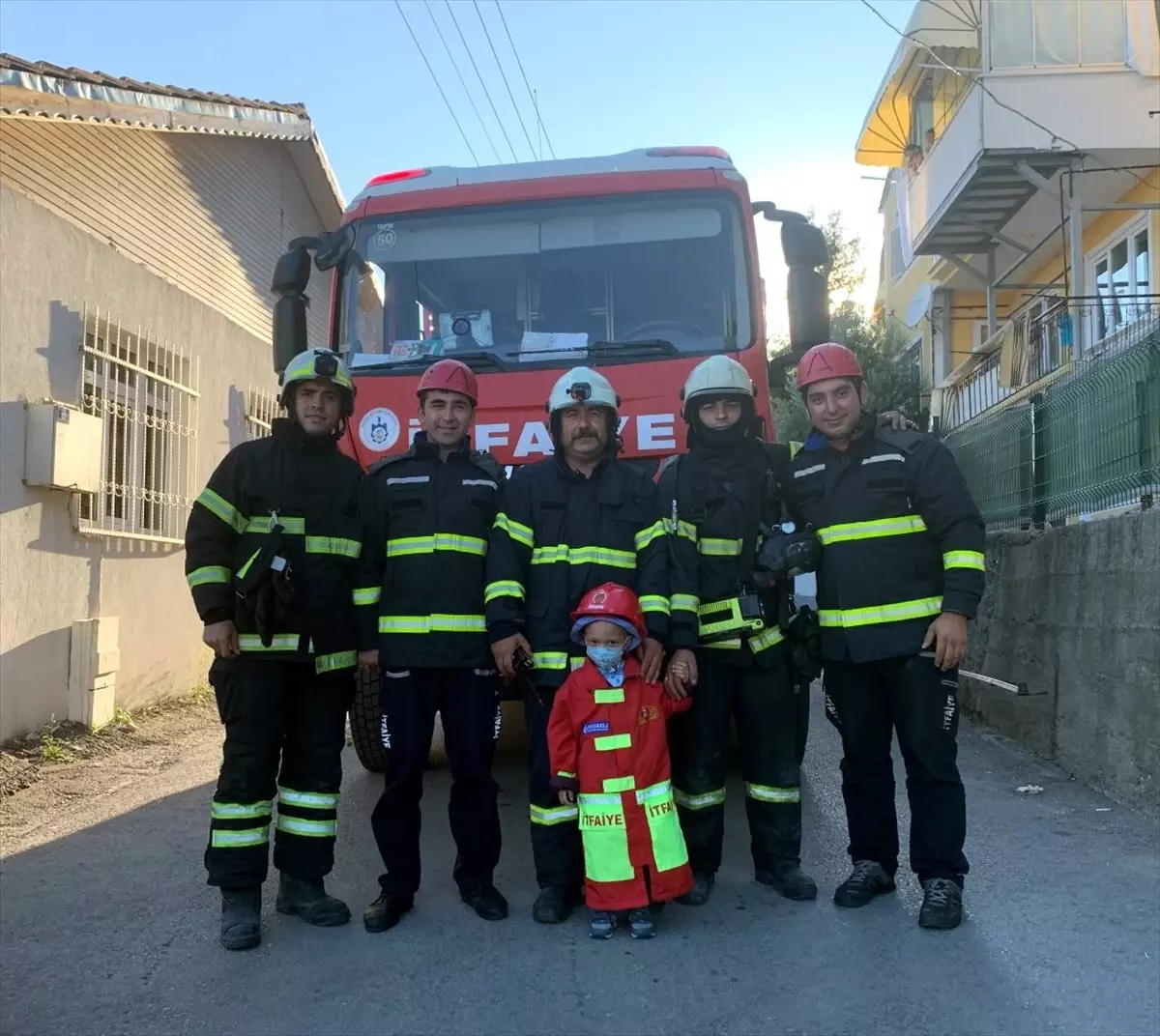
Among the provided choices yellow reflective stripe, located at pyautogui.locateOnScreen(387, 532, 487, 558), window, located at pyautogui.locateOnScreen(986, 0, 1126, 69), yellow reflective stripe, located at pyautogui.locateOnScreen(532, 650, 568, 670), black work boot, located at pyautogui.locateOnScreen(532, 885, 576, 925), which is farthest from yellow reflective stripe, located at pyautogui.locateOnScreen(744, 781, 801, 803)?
window, located at pyautogui.locateOnScreen(986, 0, 1126, 69)

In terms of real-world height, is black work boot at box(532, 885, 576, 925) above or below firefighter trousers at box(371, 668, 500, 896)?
below

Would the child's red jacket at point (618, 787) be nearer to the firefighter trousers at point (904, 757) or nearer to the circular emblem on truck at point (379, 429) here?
the firefighter trousers at point (904, 757)

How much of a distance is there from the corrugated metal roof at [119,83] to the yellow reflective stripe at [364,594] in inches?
185

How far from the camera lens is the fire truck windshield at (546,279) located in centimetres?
549

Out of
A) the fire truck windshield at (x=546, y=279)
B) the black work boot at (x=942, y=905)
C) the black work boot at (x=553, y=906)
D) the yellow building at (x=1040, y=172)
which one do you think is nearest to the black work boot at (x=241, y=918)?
the black work boot at (x=553, y=906)

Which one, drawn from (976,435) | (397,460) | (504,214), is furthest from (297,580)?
(976,435)

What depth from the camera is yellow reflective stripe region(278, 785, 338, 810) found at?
3949mm

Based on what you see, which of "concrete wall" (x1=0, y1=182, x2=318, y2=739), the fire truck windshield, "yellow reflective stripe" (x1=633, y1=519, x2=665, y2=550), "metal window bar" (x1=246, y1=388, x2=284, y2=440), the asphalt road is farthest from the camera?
"metal window bar" (x1=246, y1=388, x2=284, y2=440)

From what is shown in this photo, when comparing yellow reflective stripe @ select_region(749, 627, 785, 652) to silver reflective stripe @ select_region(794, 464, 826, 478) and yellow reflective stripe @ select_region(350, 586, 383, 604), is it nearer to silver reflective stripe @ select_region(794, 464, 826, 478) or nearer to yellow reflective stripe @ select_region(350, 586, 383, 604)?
silver reflective stripe @ select_region(794, 464, 826, 478)

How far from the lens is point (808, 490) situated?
13.5ft

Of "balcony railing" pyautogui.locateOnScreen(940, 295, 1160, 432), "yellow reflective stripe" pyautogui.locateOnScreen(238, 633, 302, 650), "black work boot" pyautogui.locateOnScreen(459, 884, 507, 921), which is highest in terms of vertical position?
"balcony railing" pyautogui.locateOnScreen(940, 295, 1160, 432)

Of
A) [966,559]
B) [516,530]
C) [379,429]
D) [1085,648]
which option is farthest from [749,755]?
[1085,648]

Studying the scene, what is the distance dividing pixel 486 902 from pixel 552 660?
0.90 metres

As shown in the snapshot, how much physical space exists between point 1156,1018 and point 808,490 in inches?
78.3
